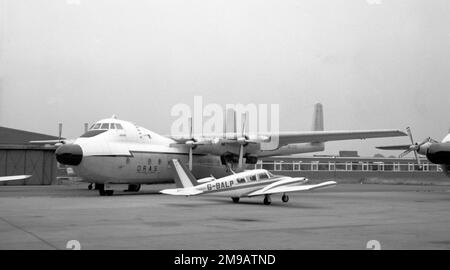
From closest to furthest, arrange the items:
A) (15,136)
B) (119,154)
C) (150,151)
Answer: (119,154), (150,151), (15,136)

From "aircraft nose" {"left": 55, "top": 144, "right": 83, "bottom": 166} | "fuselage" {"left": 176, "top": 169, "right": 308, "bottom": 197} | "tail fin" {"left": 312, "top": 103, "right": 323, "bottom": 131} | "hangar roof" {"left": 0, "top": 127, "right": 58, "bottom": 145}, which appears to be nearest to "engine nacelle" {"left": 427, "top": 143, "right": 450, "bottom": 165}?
"fuselage" {"left": 176, "top": 169, "right": 308, "bottom": 197}

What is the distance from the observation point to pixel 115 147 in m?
29.7

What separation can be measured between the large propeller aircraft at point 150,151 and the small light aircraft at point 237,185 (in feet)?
24.3

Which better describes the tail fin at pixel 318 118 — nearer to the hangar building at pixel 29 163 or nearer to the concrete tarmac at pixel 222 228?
the hangar building at pixel 29 163

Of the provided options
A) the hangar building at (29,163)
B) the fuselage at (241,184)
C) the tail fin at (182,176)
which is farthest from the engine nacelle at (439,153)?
the hangar building at (29,163)

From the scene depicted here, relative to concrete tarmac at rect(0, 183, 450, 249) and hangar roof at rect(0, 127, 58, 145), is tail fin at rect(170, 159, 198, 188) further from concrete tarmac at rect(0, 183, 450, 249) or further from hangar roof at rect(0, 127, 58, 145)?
hangar roof at rect(0, 127, 58, 145)

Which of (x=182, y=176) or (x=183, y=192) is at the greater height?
(x=182, y=176)

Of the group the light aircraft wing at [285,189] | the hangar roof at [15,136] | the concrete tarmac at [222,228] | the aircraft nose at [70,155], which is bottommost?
the concrete tarmac at [222,228]

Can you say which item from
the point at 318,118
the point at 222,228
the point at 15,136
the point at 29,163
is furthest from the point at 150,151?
the point at 15,136

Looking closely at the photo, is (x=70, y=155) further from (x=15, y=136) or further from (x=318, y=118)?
(x=15, y=136)

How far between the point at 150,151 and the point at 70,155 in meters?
5.73

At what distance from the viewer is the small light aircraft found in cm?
2244

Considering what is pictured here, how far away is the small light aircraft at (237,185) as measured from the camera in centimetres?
2244

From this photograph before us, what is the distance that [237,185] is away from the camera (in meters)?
22.9
